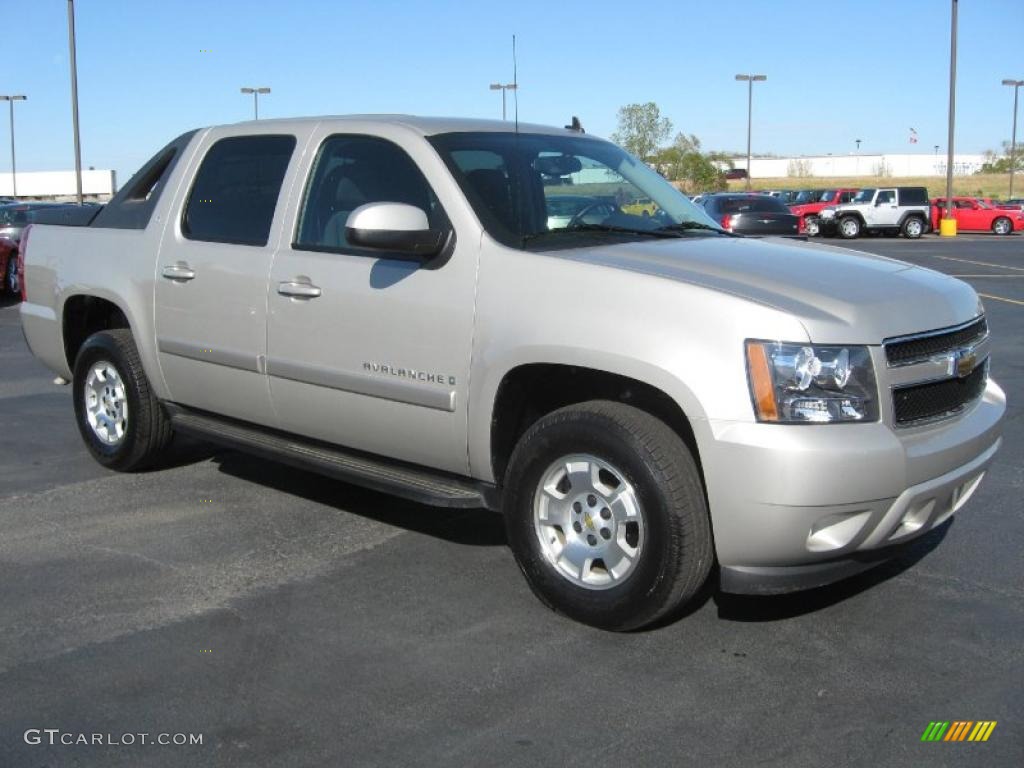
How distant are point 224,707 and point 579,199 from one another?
2.57 meters

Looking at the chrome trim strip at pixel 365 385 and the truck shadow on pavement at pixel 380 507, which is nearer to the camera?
the chrome trim strip at pixel 365 385

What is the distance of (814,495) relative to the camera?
3.54 m

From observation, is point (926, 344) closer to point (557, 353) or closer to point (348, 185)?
point (557, 353)

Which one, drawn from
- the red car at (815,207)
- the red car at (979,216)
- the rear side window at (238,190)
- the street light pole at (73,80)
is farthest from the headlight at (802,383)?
the red car at (979,216)

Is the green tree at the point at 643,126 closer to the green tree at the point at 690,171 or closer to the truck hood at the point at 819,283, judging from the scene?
the green tree at the point at 690,171

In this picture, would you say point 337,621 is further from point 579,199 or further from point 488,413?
point 579,199

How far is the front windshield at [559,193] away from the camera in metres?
4.52

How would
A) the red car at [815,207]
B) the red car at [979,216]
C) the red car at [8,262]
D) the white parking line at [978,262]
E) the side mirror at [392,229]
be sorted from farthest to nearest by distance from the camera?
the red car at [979,216] → the red car at [815,207] → the white parking line at [978,262] → the red car at [8,262] → the side mirror at [392,229]

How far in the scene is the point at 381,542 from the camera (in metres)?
5.09

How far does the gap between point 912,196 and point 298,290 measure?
37.5 meters

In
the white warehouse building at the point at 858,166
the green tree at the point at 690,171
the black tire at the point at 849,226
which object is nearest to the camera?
the black tire at the point at 849,226

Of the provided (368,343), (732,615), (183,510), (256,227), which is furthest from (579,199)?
(183,510)

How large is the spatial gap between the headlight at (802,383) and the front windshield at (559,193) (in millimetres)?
1114

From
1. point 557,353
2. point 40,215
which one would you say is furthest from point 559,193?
point 40,215
